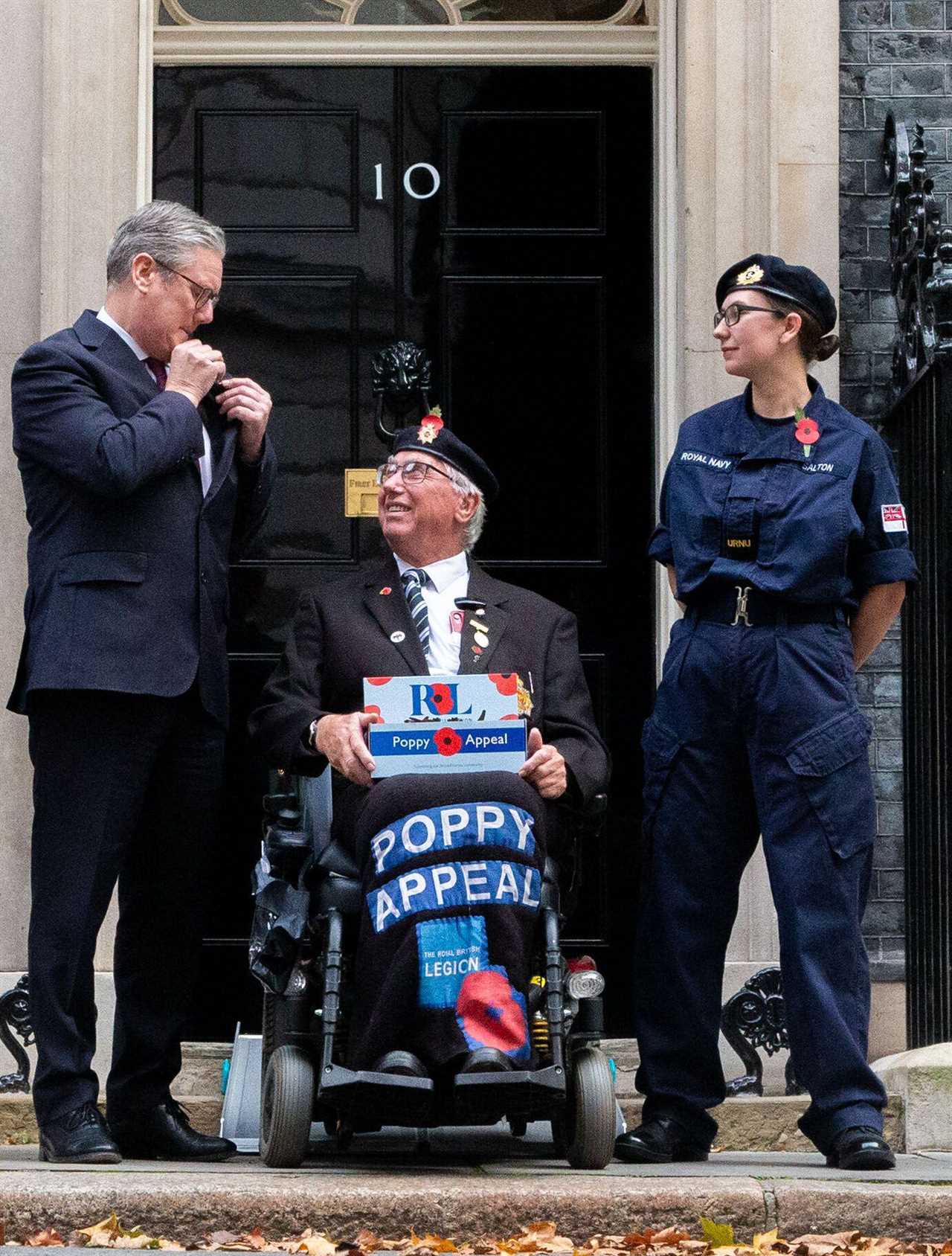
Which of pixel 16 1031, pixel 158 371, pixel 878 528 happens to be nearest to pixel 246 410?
pixel 158 371

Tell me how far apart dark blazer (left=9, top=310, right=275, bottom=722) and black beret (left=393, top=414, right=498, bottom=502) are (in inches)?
24.1

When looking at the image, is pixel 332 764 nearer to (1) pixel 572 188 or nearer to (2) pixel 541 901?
(2) pixel 541 901

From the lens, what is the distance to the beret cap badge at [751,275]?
5160 millimetres

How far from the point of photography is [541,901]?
4.74 metres

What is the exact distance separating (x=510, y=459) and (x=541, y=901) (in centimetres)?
225

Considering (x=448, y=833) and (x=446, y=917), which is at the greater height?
(x=448, y=833)

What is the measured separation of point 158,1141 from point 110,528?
1.41 m

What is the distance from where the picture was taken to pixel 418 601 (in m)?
5.31

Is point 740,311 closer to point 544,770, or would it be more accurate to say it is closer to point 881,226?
point 544,770

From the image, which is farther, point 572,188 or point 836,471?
point 572,188

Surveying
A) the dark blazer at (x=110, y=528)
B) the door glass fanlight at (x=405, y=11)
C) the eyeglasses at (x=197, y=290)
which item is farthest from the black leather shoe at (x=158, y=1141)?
the door glass fanlight at (x=405, y=11)

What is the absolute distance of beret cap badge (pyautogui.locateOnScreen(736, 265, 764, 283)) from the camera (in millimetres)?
5160

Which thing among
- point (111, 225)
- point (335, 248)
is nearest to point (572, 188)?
point (335, 248)

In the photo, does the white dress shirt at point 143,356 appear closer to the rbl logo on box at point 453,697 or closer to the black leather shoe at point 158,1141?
the rbl logo on box at point 453,697
